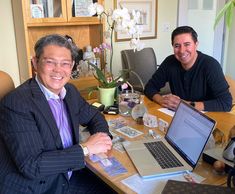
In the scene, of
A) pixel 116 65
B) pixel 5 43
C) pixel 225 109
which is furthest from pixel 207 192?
pixel 116 65

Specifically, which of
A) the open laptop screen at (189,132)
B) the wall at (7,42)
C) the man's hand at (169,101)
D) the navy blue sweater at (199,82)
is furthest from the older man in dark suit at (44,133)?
the wall at (7,42)

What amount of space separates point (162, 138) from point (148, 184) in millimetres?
420

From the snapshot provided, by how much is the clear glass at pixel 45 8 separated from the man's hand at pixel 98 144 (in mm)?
1589

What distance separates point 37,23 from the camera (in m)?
2.58

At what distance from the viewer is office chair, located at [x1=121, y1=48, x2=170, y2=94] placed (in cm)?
326

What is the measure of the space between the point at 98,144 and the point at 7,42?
1.90 meters

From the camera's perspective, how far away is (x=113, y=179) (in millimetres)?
1191

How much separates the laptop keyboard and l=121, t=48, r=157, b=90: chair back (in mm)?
1713

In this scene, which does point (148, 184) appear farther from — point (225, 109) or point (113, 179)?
point (225, 109)

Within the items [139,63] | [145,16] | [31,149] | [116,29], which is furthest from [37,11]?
[31,149]

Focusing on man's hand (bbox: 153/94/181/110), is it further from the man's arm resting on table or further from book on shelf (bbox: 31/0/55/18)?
book on shelf (bbox: 31/0/55/18)

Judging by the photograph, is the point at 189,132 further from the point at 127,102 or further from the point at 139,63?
the point at 139,63

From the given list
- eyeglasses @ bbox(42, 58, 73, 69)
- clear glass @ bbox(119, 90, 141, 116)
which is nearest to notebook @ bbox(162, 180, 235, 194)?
eyeglasses @ bbox(42, 58, 73, 69)

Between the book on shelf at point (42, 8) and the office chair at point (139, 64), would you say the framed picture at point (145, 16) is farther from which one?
the book on shelf at point (42, 8)
